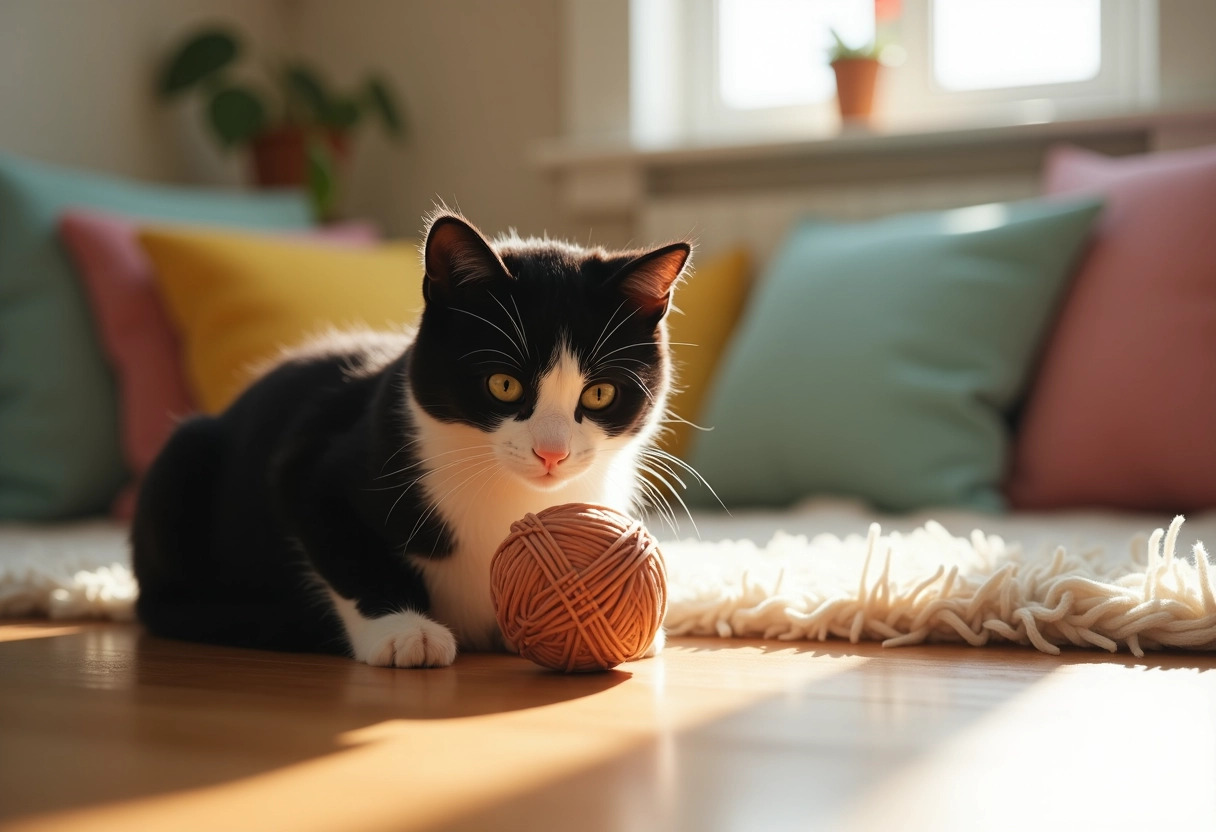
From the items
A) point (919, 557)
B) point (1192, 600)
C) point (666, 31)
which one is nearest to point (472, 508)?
point (919, 557)

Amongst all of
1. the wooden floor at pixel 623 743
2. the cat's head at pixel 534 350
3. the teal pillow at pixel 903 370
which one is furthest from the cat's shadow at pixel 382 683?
the teal pillow at pixel 903 370

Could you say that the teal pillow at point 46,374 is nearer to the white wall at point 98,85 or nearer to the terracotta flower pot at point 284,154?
the white wall at point 98,85

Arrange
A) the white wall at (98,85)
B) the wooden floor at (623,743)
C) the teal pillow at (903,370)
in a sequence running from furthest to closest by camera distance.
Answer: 1. the white wall at (98,85)
2. the teal pillow at (903,370)
3. the wooden floor at (623,743)

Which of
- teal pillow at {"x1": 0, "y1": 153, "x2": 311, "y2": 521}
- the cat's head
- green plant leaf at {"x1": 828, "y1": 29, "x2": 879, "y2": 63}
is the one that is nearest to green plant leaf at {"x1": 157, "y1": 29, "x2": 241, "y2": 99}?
teal pillow at {"x1": 0, "y1": 153, "x2": 311, "y2": 521}

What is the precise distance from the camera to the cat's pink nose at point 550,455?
1.01 m

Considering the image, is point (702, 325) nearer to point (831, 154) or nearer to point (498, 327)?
point (831, 154)

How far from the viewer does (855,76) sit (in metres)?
2.59

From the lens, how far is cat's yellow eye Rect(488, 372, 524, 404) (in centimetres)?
105

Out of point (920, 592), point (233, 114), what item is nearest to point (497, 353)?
point (920, 592)

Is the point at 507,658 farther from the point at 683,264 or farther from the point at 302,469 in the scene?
the point at 683,264

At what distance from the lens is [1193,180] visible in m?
1.93

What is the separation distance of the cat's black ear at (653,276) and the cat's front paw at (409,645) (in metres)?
0.36

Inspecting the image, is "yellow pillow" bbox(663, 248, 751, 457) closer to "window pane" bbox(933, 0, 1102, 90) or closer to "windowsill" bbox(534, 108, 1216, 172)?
"windowsill" bbox(534, 108, 1216, 172)

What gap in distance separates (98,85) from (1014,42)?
209 cm
